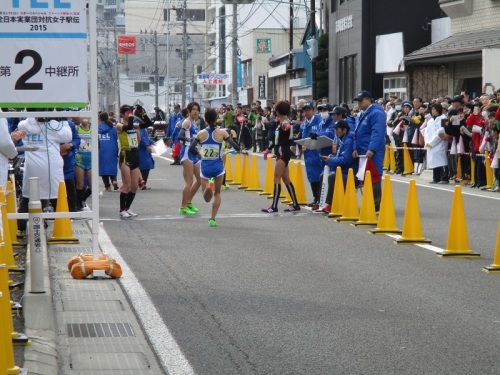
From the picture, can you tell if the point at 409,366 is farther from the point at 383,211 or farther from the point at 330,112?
the point at 330,112

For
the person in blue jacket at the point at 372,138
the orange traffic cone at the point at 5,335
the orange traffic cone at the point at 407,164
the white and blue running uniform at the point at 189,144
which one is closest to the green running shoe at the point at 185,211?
the white and blue running uniform at the point at 189,144

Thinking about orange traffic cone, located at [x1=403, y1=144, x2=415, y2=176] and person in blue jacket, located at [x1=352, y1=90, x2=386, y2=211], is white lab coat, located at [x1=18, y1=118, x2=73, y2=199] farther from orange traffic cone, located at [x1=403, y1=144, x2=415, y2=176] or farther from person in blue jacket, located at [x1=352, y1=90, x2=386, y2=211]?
orange traffic cone, located at [x1=403, y1=144, x2=415, y2=176]

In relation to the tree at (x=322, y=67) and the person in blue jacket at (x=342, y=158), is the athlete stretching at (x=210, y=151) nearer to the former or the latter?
the person in blue jacket at (x=342, y=158)

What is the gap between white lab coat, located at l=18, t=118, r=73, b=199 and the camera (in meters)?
14.2

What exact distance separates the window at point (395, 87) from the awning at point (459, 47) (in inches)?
211

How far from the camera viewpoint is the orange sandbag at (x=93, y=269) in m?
10.6

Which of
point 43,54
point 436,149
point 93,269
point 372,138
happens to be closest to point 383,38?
point 436,149

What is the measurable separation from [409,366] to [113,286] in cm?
412

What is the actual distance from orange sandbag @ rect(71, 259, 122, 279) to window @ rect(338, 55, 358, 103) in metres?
38.4

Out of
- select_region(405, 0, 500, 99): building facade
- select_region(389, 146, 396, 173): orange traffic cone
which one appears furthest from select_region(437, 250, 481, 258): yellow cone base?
select_region(405, 0, 500, 99): building facade

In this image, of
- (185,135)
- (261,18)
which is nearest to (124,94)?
(261,18)

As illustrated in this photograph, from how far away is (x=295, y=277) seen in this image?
10836 millimetres

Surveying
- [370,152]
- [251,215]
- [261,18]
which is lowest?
[251,215]

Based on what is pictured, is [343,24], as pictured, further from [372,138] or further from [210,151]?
[210,151]
